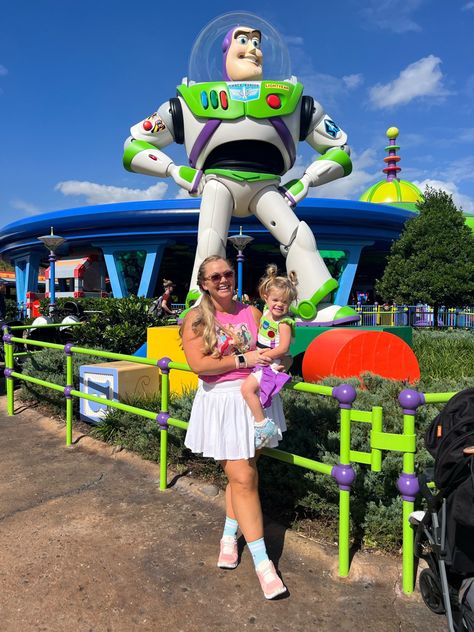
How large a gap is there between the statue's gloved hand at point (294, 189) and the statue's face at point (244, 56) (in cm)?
128

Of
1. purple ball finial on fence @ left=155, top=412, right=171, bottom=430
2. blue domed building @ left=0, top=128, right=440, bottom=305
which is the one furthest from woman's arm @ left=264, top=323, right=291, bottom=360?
blue domed building @ left=0, top=128, right=440, bottom=305

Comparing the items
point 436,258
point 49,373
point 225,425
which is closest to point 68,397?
point 49,373

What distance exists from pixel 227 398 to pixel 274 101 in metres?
4.16

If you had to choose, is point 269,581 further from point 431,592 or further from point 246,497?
point 431,592

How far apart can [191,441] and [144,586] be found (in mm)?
728

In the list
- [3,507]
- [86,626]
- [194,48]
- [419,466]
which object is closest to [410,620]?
[419,466]

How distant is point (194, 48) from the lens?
5.96 m

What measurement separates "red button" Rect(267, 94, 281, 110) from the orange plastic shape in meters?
2.63

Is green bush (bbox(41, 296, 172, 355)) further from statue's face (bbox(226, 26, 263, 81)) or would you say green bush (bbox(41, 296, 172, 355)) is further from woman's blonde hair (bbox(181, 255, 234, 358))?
woman's blonde hair (bbox(181, 255, 234, 358))

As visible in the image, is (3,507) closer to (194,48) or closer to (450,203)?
(194,48)

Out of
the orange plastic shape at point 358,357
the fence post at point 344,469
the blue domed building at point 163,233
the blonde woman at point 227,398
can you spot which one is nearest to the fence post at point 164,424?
the blonde woman at point 227,398

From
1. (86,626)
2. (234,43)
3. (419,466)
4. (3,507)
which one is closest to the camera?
(86,626)

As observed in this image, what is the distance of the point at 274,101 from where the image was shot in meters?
5.38

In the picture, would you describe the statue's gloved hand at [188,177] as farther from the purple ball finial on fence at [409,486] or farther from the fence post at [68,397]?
the purple ball finial on fence at [409,486]
